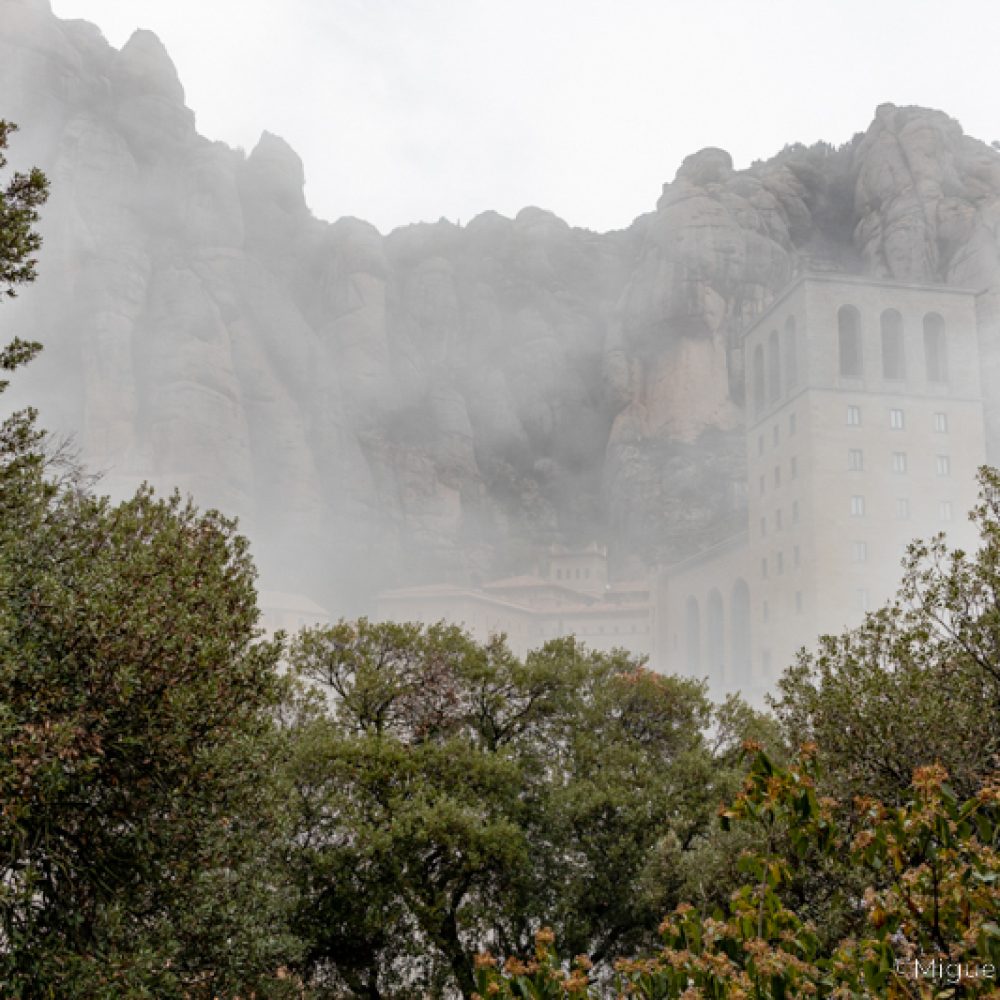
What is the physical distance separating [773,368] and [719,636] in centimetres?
2232

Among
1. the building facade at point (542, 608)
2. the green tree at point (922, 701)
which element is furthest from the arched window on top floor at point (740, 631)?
the green tree at point (922, 701)

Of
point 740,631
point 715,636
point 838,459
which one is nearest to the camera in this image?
point 838,459

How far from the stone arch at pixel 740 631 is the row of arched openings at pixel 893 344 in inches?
744

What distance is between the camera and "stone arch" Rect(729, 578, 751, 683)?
236ft

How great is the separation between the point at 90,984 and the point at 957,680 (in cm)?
1014

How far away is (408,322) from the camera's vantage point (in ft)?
338

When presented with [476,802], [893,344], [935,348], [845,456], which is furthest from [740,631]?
[476,802]

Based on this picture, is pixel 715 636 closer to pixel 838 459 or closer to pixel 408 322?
pixel 838 459

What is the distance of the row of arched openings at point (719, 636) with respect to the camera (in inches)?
2854

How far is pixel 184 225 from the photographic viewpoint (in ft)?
298

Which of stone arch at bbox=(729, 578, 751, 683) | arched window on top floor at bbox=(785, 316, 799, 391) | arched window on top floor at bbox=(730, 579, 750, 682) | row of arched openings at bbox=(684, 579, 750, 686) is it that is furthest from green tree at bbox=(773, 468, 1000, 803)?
row of arched openings at bbox=(684, 579, 750, 686)

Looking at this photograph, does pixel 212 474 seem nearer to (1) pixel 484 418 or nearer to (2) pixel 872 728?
(1) pixel 484 418

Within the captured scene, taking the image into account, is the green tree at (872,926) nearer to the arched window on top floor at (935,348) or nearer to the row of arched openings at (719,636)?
the row of arched openings at (719,636)

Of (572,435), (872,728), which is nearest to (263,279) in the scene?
(572,435)
